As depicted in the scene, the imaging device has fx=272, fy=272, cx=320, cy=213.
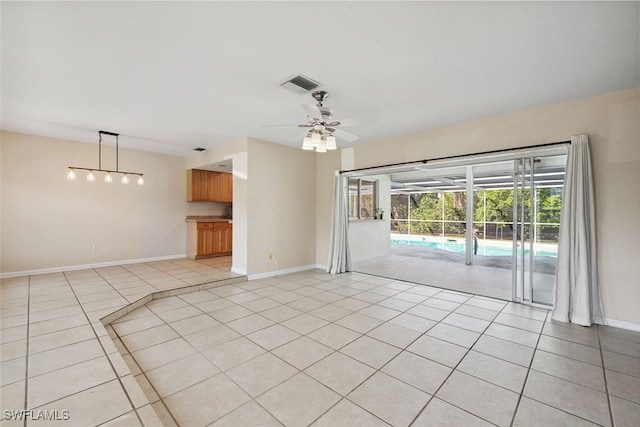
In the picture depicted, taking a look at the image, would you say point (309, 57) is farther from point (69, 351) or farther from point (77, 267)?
point (77, 267)

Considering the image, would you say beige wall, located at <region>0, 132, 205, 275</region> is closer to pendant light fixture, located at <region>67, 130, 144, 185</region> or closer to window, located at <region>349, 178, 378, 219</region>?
pendant light fixture, located at <region>67, 130, 144, 185</region>

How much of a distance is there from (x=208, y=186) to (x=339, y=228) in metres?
3.85

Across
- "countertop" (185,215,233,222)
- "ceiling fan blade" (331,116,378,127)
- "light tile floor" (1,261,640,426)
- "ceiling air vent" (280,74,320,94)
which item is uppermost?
"ceiling air vent" (280,74,320,94)

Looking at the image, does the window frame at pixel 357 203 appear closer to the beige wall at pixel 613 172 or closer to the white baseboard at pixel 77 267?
the beige wall at pixel 613 172

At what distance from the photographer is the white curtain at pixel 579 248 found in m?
3.13

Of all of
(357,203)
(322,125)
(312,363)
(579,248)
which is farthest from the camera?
(357,203)

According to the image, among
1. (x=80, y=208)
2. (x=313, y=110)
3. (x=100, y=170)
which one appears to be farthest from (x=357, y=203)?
(x=80, y=208)

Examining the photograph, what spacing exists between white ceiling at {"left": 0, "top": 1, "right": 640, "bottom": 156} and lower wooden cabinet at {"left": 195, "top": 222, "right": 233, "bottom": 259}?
342cm

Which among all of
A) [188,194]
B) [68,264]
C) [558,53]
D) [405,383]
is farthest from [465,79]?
[68,264]

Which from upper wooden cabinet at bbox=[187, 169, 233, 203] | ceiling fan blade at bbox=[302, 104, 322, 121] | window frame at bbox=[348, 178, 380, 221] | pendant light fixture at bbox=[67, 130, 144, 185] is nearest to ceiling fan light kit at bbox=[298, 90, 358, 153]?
ceiling fan blade at bbox=[302, 104, 322, 121]

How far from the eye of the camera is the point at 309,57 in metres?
2.40

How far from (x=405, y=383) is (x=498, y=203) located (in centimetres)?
986

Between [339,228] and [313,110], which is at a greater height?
[313,110]

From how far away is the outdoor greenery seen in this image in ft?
12.0
